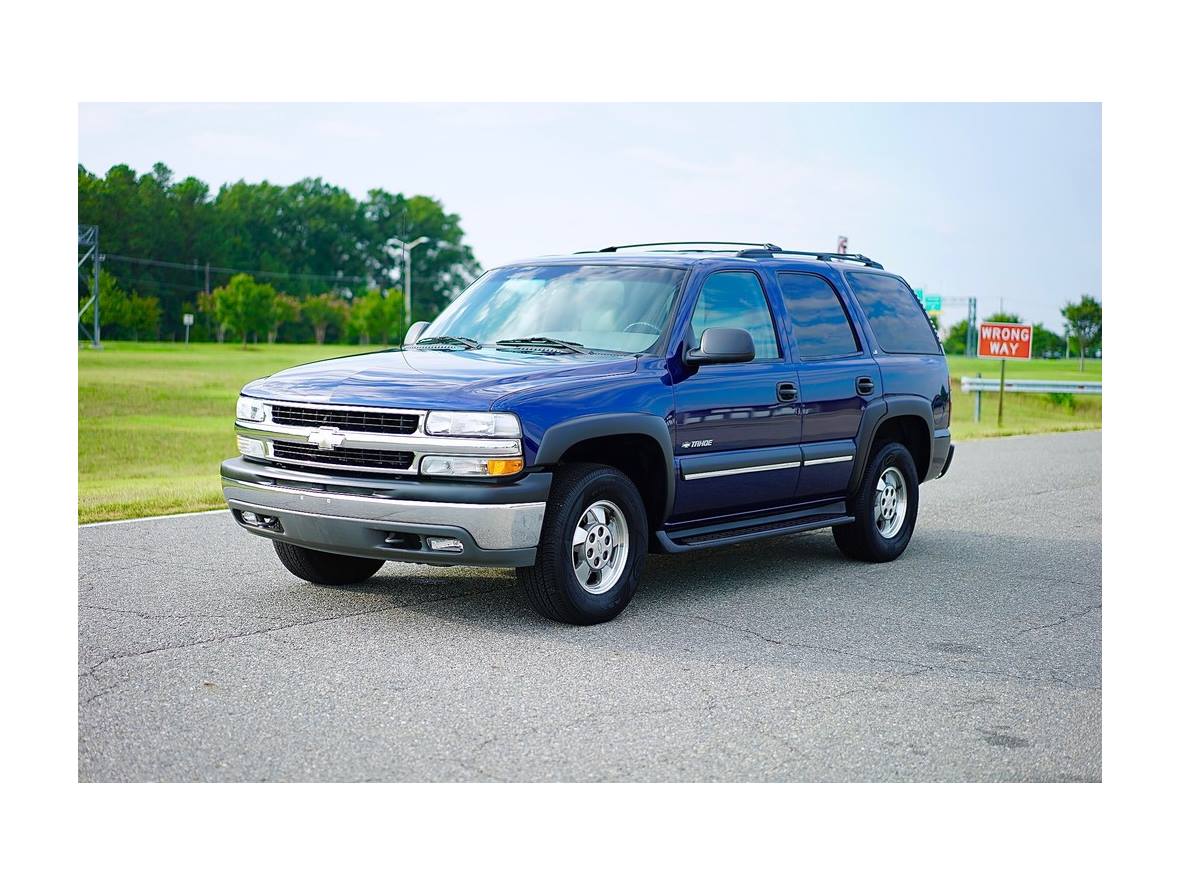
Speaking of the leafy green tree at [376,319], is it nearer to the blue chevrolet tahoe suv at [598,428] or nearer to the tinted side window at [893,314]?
the tinted side window at [893,314]

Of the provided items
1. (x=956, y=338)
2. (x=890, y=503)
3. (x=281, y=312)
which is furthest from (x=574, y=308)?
(x=281, y=312)

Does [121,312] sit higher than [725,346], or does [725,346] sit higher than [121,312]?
[121,312]

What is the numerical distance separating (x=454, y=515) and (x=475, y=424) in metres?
0.45

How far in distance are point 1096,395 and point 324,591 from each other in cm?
2778

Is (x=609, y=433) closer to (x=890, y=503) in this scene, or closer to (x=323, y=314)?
(x=890, y=503)

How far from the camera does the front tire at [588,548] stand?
6812mm

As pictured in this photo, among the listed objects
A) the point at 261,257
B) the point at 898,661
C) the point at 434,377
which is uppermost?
the point at 261,257

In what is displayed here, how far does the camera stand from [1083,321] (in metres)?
32.8

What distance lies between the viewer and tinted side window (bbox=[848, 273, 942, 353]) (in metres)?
9.43

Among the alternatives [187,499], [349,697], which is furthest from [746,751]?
[187,499]

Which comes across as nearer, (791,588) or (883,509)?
(791,588)

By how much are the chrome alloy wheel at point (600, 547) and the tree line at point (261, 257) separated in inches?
833

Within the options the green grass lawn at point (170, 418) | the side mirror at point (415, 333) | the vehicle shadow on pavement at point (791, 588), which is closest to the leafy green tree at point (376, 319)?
the green grass lawn at point (170, 418)

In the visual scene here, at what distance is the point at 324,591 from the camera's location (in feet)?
26.0
